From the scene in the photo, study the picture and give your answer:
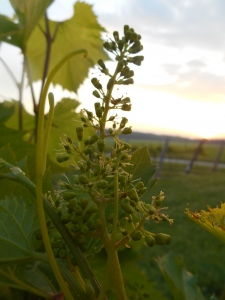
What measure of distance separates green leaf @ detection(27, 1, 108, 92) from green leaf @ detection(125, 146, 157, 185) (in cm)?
102

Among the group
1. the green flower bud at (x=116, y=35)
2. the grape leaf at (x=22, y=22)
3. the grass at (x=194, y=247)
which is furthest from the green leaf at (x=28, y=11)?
the grass at (x=194, y=247)

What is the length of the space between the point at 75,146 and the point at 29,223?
8cm

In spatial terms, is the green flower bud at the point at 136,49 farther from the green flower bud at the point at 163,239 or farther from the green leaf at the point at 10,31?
the green leaf at the point at 10,31

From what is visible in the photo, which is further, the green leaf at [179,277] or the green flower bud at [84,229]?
the green leaf at [179,277]

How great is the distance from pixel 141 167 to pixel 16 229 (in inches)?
5.2

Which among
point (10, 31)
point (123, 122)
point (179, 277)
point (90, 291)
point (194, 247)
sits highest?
point (10, 31)

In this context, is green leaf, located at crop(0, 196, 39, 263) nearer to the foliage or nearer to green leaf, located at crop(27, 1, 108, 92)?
the foliage

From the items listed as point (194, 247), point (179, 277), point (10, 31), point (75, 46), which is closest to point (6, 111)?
point (10, 31)

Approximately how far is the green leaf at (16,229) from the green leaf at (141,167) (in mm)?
102

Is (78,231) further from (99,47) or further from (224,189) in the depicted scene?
(224,189)

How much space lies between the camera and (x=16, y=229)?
33 cm

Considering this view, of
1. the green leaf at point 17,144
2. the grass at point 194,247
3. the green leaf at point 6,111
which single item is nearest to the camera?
the green leaf at point 17,144

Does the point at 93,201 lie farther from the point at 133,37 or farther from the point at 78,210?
the point at 133,37

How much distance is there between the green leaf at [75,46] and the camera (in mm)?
1345
